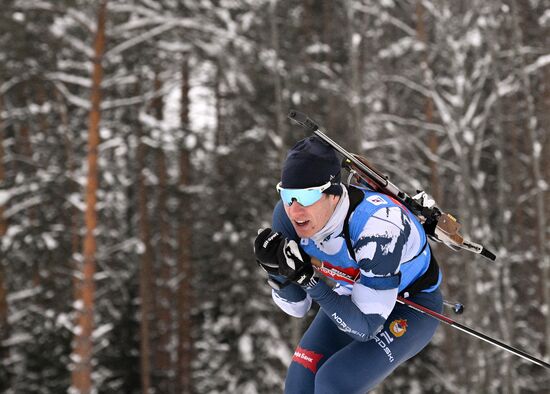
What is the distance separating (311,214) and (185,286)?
16.7 meters

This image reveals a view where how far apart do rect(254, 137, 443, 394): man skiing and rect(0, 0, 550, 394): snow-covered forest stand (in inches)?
385

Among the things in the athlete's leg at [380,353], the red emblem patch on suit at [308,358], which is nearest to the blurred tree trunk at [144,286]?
the red emblem patch on suit at [308,358]

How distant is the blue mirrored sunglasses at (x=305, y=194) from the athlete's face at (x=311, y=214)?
2 centimetres

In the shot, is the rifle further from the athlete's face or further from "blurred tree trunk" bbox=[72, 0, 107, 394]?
"blurred tree trunk" bbox=[72, 0, 107, 394]

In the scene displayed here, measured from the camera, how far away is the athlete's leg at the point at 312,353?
371 cm

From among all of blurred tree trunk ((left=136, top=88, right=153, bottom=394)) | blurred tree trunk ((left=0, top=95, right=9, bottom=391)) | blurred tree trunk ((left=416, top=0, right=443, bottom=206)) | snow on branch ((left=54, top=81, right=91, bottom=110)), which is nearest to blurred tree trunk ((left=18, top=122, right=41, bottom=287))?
blurred tree trunk ((left=0, top=95, right=9, bottom=391))

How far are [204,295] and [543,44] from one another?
10.8 meters

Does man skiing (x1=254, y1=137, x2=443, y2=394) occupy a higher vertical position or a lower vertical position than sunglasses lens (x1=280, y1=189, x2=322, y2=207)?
lower

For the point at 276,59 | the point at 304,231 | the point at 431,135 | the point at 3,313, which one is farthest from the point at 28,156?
the point at 304,231

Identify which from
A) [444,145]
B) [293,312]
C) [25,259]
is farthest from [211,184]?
[293,312]

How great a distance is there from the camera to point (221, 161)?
17.7m

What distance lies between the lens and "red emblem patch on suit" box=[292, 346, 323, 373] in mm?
3760

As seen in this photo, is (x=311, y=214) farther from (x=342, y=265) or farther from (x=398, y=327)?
(x=398, y=327)

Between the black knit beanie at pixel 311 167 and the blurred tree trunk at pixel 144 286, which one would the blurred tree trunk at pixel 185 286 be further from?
the black knit beanie at pixel 311 167
